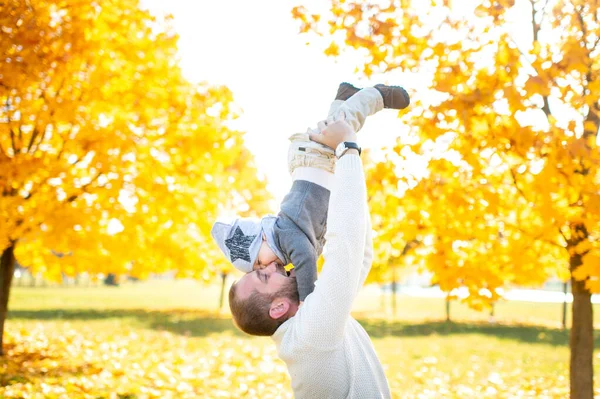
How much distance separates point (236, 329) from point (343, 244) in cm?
1478

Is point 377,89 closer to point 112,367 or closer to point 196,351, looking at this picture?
point 112,367

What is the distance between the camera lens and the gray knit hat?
2529mm

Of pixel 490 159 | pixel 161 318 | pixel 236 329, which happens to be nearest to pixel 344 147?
pixel 490 159

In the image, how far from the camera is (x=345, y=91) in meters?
2.75

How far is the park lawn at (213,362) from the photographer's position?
7.21 meters

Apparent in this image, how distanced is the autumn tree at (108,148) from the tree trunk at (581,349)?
5.31 m

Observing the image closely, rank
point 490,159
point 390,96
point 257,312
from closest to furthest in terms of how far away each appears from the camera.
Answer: point 257,312 → point 390,96 → point 490,159

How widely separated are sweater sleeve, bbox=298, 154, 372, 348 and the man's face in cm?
32

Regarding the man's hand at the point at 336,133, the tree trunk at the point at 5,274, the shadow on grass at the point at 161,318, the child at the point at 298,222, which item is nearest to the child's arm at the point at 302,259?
the child at the point at 298,222

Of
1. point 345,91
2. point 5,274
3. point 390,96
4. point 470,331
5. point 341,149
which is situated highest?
point 345,91

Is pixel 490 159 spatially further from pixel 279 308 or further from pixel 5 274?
pixel 5 274

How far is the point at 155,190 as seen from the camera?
7988 mm

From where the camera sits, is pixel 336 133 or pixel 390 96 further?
pixel 390 96

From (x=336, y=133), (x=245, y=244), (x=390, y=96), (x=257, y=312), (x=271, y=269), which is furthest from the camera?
(x=245, y=244)
